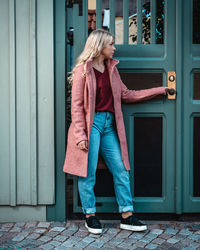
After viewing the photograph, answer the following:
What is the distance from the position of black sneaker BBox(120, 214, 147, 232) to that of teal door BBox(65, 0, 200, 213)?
0.33m

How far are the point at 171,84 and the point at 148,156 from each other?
0.80 meters

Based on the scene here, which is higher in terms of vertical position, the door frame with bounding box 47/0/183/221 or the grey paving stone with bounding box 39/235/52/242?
the door frame with bounding box 47/0/183/221

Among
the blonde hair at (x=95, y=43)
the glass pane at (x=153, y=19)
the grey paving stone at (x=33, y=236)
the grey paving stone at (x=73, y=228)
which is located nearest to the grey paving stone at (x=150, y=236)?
the grey paving stone at (x=73, y=228)

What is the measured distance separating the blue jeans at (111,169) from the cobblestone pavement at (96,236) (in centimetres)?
25

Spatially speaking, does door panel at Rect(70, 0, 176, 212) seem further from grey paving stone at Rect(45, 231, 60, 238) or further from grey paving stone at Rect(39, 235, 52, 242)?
grey paving stone at Rect(39, 235, 52, 242)

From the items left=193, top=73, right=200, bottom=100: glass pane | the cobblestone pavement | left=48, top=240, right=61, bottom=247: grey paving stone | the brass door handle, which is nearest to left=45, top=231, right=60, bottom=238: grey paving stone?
the cobblestone pavement

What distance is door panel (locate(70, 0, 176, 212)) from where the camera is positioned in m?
3.82

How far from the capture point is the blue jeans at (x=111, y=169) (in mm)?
3559

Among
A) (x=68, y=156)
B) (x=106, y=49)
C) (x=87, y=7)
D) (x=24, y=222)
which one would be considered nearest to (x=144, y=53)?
(x=106, y=49)

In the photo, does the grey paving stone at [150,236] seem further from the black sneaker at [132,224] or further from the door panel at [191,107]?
the door panel at [191,107]

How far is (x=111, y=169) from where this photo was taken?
3.70 m

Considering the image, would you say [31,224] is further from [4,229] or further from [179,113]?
[179,113]

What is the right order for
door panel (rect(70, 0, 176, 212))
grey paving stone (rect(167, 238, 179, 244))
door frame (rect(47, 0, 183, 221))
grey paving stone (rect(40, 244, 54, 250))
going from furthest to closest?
door panel (rect(70, 0, 176, 212)), door frame (rect(47, 0, 183, 221)), grey paving stone (rect(167, 238, 179, 244)), grey paving stone (rect(40, 244, 54, 250))

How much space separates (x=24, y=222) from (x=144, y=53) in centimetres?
219
